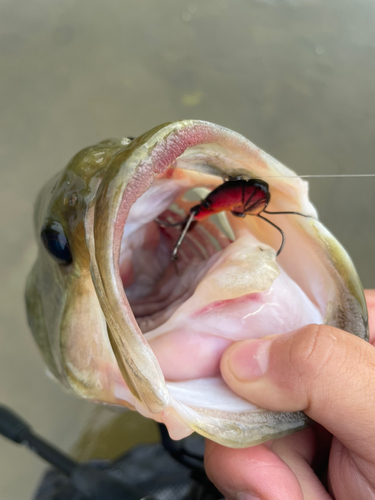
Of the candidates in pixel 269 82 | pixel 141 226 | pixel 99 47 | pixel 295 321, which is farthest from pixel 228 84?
pixel 295 321

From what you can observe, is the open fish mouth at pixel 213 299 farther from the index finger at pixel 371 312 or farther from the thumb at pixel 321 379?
the index finger at pixel 371 312

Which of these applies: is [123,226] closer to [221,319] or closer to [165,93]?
[221,319]

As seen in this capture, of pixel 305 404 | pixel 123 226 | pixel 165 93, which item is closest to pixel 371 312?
pixel 305 404

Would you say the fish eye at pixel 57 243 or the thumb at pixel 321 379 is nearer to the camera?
the thumb at pixel 321 379

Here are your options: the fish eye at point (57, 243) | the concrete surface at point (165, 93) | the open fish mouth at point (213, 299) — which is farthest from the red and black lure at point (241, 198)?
the concrete surface at point (165, 93)

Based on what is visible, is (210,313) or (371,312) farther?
(371,312)

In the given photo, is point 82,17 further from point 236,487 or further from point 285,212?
point 236,487

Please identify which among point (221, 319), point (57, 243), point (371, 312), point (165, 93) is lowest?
point (371, 312)
